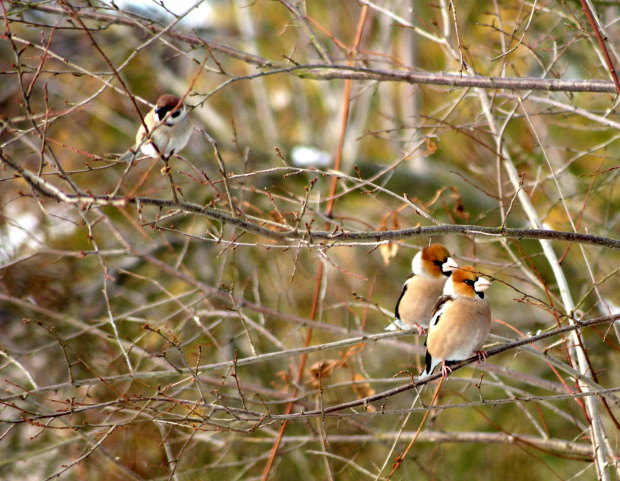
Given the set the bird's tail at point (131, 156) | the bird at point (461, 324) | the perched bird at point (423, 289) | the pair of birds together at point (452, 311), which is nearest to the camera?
the bird's tail at point (131, 156)

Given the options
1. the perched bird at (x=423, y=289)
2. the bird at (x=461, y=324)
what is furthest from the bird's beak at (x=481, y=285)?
the perched bird at (x=423, y=289)

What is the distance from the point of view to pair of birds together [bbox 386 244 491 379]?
13.6 ft

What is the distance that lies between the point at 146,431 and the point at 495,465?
357 cm

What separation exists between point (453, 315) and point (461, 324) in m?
0.10

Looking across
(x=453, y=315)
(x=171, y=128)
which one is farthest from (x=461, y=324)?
(x=171, y=128)

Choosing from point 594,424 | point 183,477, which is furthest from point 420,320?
point 183,477

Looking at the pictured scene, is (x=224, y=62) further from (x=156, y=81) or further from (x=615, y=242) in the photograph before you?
(x=615, y=242)

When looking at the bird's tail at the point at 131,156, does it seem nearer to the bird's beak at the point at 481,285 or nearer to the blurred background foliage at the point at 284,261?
the blurred background foliage at the point at 284,261

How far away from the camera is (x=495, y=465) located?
6.73 metres

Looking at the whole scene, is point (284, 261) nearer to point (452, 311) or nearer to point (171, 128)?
point (452, 311)

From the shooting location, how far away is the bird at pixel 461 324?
4.14 m

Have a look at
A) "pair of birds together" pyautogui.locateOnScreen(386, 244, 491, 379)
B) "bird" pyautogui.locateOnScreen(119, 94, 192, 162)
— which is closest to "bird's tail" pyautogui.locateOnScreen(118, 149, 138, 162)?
"bird" pyautogui.locateOnScreen(119, 94, 192, 162)

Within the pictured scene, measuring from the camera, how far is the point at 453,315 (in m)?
4.22

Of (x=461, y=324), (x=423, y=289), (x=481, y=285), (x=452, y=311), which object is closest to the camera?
(x=481, y=285)
